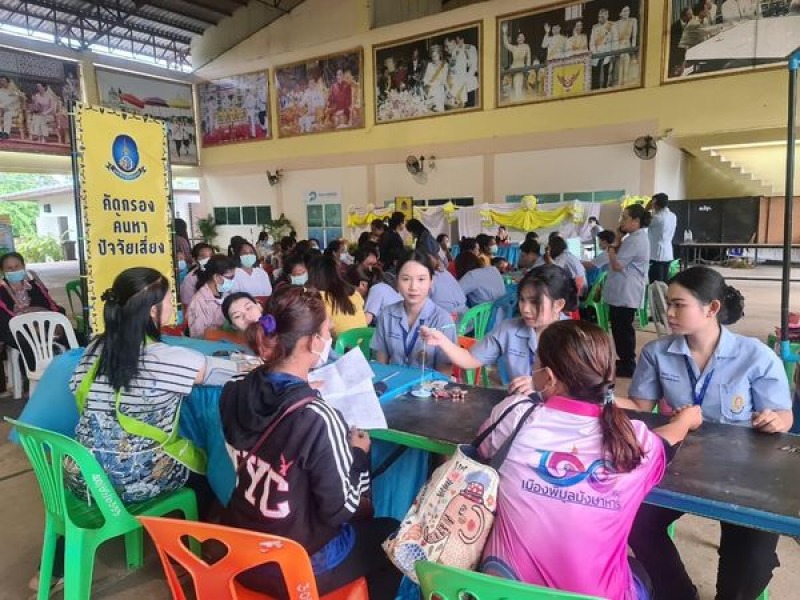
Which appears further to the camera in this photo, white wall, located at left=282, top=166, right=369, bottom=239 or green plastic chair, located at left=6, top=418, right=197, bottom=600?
white wall, located at left=282, top=166, right=369, bottom=239

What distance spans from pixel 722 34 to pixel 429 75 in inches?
222

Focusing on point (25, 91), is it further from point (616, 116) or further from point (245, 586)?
point (245, 586)

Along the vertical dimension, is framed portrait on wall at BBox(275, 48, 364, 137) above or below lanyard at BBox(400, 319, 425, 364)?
above

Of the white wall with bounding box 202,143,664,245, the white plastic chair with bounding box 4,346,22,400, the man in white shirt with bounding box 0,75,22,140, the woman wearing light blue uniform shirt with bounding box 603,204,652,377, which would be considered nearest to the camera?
the white plastic chair with bounding box 4,346,22,400

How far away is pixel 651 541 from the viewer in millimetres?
1810

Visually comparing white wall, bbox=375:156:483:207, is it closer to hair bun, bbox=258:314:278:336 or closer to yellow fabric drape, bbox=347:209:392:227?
yellow fabric drape, bbox=347:209:392:227

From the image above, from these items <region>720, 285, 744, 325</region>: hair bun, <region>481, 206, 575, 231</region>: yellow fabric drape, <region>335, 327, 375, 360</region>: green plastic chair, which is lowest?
<region>335, 327, 375, 360</region>: green plastic chair

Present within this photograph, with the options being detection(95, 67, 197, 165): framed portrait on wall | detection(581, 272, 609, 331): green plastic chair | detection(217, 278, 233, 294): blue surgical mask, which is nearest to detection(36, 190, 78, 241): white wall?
detection(95, 67, 197, 165): framed portrait on wall

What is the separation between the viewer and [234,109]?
15766 mm

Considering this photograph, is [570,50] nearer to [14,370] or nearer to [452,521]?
[14,370]

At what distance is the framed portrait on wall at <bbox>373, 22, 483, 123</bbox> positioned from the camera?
39.4 ft

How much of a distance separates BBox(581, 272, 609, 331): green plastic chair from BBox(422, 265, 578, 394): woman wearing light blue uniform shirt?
3.58 meters

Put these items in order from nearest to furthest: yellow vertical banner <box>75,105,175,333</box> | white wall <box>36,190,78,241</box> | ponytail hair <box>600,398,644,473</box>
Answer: ponytail hair <box>600,398,644,473</box>, yellow vertical banner <box>75,105,175,333</box>, white wall <box>36,190,78,241</box>

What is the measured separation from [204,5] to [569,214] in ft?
36.9
